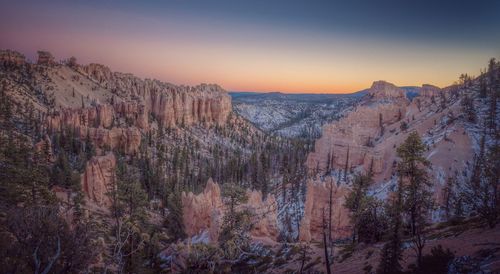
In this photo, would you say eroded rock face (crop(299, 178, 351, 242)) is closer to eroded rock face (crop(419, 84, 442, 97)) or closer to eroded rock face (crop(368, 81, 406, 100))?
eroded rock face (crop(419, 84, 442, 97))

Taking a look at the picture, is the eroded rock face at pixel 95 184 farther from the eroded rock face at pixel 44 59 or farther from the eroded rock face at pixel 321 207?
the eroded rock face at pixel 44 59

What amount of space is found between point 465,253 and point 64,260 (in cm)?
2291

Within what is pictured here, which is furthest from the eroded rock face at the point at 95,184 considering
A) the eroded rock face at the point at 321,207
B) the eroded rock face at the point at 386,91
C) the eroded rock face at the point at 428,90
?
the eroded rock face at the point at 428,90

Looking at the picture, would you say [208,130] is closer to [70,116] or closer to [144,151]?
[144,151]

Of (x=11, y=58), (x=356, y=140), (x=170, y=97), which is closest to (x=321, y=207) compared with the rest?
(x=356, y=140)

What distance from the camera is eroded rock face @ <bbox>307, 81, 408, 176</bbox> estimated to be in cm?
6253

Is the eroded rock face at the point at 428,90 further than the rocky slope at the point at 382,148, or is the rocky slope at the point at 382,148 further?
the eroded rock face at the point at 428,90

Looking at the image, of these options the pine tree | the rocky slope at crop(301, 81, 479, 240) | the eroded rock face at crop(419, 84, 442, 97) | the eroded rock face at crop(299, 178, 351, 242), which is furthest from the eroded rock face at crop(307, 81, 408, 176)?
the pine tree

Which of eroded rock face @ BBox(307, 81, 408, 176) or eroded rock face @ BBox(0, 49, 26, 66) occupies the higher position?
eroded rock face @ BBox(0, 49, 26, 66)

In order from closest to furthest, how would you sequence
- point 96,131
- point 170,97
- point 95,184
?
point 95,184 < point 96,131 < point 170,97

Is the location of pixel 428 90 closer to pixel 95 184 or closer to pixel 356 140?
pixel 356 140

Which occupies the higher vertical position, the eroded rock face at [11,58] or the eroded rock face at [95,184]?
the eroded rock face at [11,58]

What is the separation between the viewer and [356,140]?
72.6 meters

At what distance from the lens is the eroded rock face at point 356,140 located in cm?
6253
